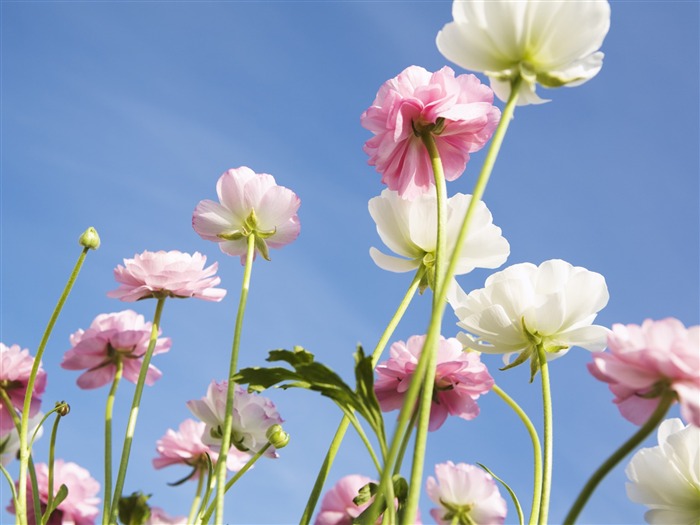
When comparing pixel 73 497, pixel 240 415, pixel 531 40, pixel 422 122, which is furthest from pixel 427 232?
pixel 73 497

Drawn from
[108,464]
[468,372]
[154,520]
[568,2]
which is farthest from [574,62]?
[154,520]

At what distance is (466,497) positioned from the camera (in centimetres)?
169

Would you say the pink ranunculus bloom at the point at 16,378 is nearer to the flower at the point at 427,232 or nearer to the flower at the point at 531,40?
the flower at the point at 427,232

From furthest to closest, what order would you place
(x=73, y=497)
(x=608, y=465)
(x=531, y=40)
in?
(x=73, y=497), (x=531, y=40), (x=608, y=465)

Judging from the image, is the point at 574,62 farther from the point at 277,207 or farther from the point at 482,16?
the point at 277,207

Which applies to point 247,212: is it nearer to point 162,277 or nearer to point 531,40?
point 162,277

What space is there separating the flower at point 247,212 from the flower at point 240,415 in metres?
0.24

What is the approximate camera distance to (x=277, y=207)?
4.30 feet

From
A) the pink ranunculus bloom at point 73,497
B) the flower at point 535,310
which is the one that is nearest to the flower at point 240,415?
the flower at point 535,310

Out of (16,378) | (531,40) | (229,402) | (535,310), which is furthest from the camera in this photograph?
(16,378)

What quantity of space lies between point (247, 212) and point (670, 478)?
756mm

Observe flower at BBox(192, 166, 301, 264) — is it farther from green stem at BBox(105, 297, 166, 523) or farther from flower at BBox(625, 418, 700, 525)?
flower at BBox(625, 418, 700, 525)

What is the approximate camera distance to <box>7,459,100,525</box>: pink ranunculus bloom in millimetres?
1637

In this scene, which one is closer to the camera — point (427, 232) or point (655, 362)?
point (655, 362)
